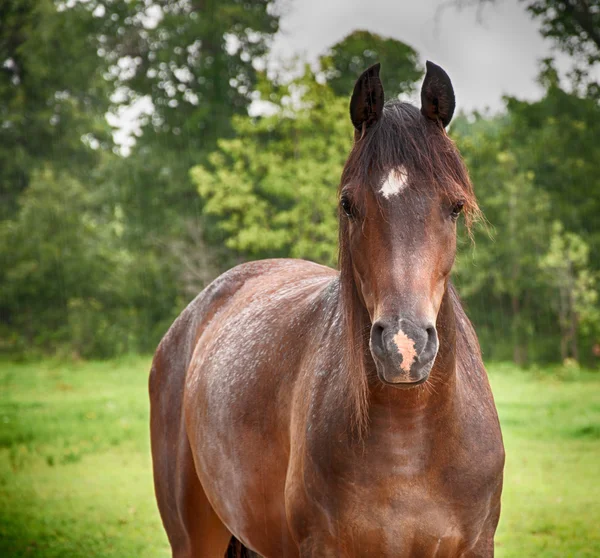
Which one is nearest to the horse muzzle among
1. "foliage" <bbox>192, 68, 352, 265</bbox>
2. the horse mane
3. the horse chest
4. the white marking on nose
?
the white marking on nose

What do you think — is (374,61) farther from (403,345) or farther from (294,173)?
(403,345)

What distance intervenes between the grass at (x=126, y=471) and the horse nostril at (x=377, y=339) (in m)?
4.51

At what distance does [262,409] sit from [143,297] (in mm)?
23331

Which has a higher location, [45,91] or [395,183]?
[45,91]

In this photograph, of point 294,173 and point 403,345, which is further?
point 294,173

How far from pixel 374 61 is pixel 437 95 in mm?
21414

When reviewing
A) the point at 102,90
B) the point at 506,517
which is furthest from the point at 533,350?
the point at 102,90

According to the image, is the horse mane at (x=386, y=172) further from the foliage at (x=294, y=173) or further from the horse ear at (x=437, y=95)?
the foliage at (x=294, y=173)

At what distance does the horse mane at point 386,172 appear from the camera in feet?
7.78

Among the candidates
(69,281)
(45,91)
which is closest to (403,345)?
(69,281)

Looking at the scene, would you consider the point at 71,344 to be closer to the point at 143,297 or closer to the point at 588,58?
Result: the point at 143,297

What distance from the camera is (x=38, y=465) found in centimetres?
965

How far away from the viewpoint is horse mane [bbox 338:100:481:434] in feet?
7.78

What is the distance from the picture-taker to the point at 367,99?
254 centimetres
